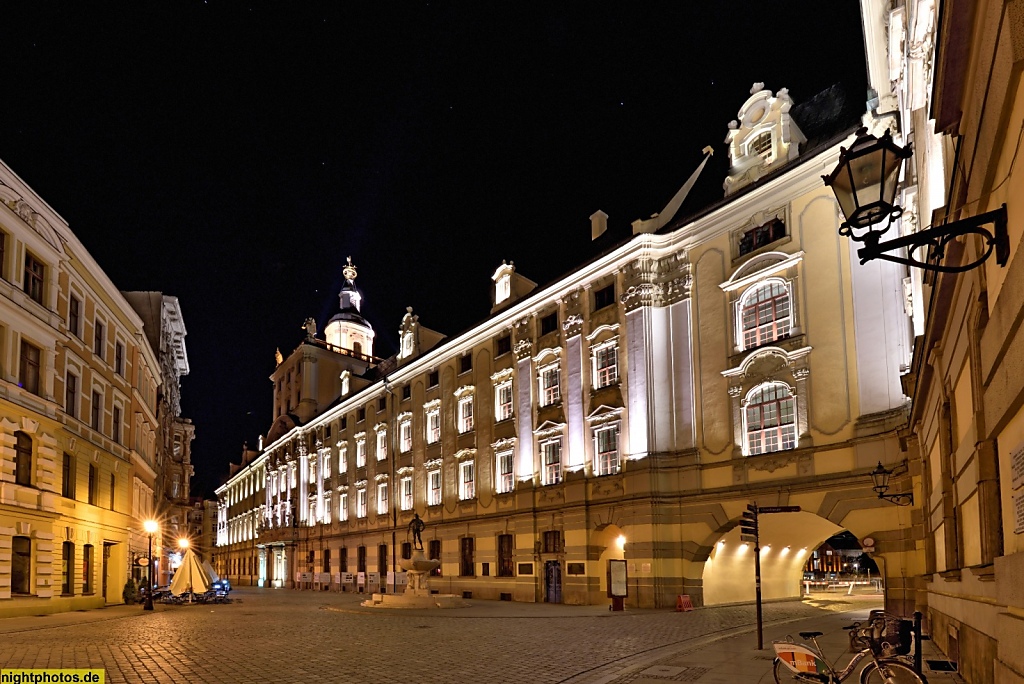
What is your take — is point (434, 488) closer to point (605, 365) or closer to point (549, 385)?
point (549, 385)

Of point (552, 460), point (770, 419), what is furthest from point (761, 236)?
point (552, 460)

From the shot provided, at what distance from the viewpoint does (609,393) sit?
35.0 m

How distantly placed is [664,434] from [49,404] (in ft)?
72.7

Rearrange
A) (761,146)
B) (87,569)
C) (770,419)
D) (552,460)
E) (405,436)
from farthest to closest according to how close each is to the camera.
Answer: (405,436)
(552,460)
(87,569)
(761,146)
(770,419)

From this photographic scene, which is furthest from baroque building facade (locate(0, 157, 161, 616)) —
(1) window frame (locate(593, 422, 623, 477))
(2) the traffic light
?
(2) the traffic light

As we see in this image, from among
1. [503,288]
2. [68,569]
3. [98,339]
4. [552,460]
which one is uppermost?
[503,288]

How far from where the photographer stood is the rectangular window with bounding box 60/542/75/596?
31.0 metres

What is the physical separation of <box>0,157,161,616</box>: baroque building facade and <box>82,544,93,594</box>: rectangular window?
5cm

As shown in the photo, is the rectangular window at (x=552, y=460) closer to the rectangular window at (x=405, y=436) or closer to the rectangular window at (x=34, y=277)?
the rectangular window at (x=405, y=436)

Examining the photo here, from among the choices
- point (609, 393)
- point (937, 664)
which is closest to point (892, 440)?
point (609, 393)

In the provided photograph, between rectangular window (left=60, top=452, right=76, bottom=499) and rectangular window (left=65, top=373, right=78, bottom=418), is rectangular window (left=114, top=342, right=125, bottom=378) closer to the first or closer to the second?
rectangular window (left=65, top=373, right=78, bottom=418)

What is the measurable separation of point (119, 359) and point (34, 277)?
1149 cm

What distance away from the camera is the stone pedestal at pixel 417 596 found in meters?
31.8

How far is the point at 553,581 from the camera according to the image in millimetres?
37406
